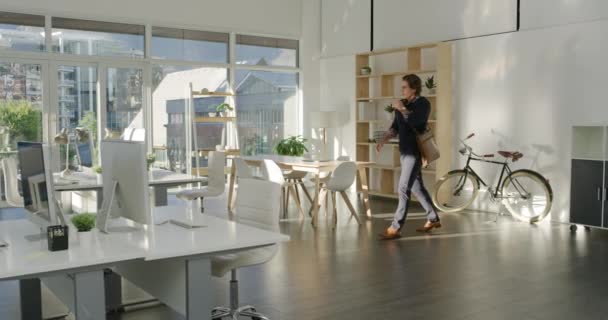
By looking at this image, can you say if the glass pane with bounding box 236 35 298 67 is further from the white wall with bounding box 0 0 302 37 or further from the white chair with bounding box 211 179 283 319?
the white chair with bounding box 211 179 283 319

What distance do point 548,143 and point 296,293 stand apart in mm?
4645

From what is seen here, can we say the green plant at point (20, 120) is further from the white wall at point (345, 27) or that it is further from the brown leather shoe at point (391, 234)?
the brown leather shoe at point (391, 234)

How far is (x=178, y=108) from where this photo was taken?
34.7 feet

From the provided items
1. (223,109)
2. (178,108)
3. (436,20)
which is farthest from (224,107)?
(436,20)

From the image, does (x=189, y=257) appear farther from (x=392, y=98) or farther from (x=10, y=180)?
(x=392, y=98)

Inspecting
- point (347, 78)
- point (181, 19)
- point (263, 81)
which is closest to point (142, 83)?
point (181, 19)

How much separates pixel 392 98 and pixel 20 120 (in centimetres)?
565

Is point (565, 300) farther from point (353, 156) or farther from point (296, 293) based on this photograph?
point (353, 156)

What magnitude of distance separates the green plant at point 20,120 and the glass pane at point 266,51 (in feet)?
11.9

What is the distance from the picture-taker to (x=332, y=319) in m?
3.87

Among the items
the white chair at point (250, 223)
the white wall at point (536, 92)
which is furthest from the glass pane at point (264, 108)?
the white chair at point (250, 223)

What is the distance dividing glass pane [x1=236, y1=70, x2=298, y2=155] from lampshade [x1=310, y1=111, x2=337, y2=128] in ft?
4.20

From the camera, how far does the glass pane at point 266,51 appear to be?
36.6ft

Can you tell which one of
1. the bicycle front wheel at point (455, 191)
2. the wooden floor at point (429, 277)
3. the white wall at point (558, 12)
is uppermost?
the white wall at point (558, 12)
